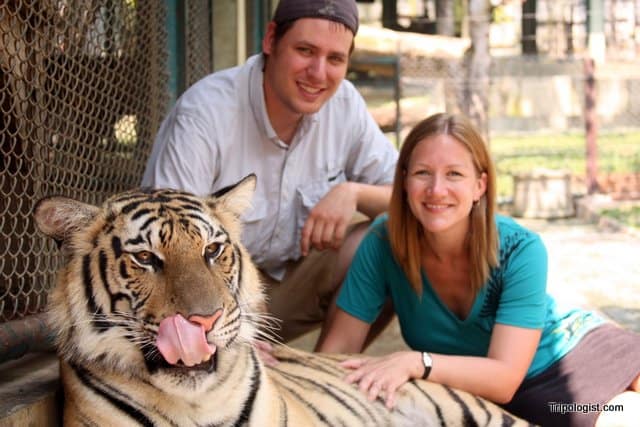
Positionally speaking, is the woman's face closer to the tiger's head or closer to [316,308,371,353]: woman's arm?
[316,308,371,353]: woman's arm

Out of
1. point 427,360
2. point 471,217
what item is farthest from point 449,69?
point 427,360

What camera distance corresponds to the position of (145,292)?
201 centimetres

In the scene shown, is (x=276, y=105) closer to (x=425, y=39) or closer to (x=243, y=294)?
(x=243, y=294)

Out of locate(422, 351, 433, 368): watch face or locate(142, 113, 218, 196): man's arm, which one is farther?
locate(142, 113, 218, 196): man's arm

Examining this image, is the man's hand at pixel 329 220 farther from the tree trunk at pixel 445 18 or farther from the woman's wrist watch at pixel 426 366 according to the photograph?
the tree trunk at pixel 445 18

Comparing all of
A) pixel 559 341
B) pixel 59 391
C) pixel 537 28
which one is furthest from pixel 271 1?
pixel 537 28

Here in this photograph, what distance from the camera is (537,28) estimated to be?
1908cm

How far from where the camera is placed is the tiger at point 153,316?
1976mm

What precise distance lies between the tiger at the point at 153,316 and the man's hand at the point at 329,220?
1037 mm

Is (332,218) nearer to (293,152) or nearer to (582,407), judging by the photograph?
(293,152)

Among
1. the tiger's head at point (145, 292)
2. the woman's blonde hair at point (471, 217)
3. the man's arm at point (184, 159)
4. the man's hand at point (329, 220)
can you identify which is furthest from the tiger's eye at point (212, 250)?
the man's hand at point (329, 220)

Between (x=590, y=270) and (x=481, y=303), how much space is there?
408 cm

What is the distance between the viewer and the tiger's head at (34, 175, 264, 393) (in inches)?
76.8

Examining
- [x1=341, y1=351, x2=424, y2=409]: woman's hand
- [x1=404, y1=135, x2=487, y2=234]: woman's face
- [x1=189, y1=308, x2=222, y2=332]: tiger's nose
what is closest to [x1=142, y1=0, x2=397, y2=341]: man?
[x1=404, y1=135, x2=487, y2=234]: woman's face
